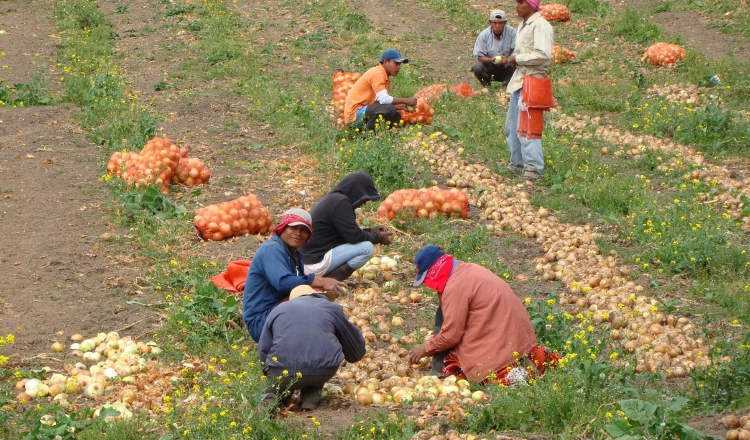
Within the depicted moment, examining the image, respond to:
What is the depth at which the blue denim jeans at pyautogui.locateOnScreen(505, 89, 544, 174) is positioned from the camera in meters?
8.80

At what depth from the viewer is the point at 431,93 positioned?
450 inches

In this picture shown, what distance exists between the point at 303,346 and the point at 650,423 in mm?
1925

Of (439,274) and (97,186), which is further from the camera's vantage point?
(97,186)

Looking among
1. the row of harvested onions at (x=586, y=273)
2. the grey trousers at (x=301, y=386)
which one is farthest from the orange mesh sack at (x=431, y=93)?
the grey trousers at (x=301, y=386)

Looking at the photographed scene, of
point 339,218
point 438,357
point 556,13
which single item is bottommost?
point 438,357

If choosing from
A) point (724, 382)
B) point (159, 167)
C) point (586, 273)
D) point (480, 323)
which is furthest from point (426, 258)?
point (159, 167)

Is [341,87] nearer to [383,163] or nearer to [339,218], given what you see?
[383,163]

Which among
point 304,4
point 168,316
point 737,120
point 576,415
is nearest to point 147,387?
point 168,316

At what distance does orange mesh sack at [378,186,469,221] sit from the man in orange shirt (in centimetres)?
214

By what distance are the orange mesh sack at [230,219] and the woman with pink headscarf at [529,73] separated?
2.90 m

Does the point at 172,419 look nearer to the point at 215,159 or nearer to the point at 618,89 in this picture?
the point at 215,159

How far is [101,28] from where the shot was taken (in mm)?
15258

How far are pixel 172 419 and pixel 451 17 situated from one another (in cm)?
A: 1262

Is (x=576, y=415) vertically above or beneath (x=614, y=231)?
above
